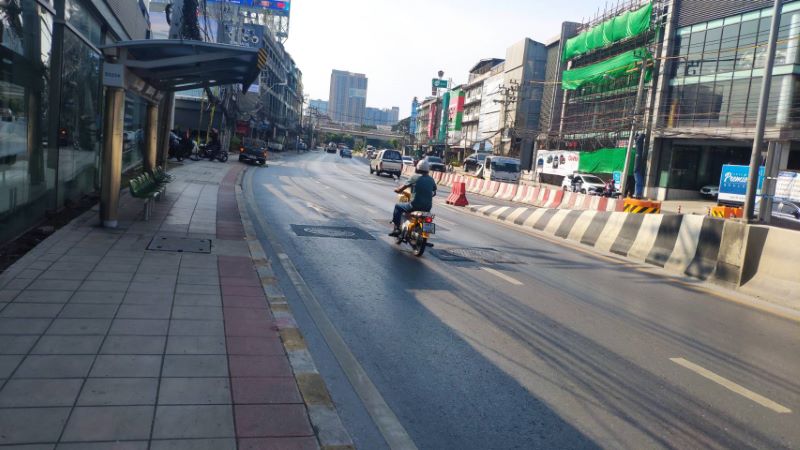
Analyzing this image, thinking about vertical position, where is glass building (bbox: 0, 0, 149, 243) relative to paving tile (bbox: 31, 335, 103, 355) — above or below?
above

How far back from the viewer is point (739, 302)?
31.3ft

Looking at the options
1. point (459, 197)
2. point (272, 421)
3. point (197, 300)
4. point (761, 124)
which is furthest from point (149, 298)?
point (459, 197)

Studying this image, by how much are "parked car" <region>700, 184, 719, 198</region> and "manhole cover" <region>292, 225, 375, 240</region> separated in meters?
32.6

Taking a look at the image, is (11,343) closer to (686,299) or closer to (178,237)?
(178,237)

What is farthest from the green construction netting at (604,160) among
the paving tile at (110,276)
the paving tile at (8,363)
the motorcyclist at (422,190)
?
the paving tile at (8,363)

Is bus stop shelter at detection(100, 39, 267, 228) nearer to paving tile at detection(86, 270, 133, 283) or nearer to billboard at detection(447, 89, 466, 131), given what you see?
paving tile at detection(86, 270, 133, 283)

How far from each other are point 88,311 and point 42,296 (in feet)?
2.54

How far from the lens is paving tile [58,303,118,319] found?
235 inches

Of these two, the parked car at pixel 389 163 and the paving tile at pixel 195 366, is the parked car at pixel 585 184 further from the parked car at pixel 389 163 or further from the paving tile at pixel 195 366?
the paving tile at pixel 195 366

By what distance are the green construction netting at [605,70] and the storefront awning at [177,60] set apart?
3139cm

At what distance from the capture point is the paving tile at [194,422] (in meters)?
3.88

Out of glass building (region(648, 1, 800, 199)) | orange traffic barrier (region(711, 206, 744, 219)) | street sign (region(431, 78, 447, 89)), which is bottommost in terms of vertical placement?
orange traffic barrier (region(711, 206, 744, 219))

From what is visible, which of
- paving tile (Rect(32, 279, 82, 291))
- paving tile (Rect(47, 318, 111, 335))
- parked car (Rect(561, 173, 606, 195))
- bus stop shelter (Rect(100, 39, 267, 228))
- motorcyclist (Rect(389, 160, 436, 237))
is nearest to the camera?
paving tile (Rect(47, 318, 111, 335))

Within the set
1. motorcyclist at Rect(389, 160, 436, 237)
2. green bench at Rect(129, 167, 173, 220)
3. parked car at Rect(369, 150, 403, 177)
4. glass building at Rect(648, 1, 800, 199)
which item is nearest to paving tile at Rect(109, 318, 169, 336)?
motorcyclist at Rect(389, 160, 436, 237)
